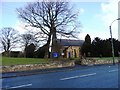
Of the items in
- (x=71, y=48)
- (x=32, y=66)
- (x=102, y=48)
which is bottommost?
(x=32, y=66)

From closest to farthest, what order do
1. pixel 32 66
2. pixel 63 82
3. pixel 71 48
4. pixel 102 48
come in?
1. pixel 63 82
2. pixel 32 66
3. pixel 102 48
4. pixel 71 48

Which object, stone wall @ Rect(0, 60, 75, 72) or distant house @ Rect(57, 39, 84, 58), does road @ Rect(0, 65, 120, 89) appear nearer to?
stone wall @ Rect(0, 60, 75, 72)

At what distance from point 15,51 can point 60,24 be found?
3148 cm

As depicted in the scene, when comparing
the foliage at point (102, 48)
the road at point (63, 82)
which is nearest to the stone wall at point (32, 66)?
the road at point (63, 82)

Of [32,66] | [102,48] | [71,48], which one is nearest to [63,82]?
[32,66]

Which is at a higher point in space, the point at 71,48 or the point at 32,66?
the point at 71,48

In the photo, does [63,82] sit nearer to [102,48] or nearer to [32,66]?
[32,66]

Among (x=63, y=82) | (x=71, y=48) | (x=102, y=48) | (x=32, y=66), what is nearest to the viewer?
(x=63, y=82)

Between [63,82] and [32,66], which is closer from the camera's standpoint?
[63,82]

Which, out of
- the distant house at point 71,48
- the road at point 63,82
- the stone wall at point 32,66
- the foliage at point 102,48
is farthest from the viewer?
the distant house at point 71,48

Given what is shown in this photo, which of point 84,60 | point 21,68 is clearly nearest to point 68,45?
point 84,60

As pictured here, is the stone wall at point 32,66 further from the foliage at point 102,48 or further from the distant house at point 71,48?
the distant house at point 71,48

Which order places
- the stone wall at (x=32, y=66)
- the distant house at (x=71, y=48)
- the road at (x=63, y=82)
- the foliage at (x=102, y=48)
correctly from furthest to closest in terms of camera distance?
the distant house at (x=71, y=48)
the foliage at (x=102, y=48)
the stone wall at (x=32, y=66)
the road at (x=63, y=82)

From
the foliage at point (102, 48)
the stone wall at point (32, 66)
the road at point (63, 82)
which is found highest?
the foliage at point (102, 48)
